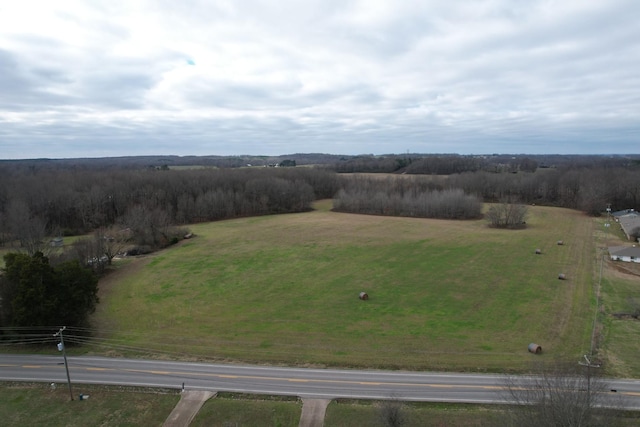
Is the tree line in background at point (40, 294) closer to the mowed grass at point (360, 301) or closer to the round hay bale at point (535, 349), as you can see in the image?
the mowed grass at point (360, 301)

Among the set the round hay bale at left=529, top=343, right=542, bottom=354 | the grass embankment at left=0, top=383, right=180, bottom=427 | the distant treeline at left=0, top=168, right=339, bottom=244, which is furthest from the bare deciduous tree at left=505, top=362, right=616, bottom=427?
the distant treeline at left=0, top=168, right=339, bottom=244

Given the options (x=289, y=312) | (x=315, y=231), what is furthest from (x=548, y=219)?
(x=289, y=312)

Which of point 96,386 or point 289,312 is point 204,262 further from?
point 96,386

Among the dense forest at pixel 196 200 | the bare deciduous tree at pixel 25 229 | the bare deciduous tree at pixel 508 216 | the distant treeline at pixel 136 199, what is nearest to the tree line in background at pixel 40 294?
the dense forest at pixel 196 200

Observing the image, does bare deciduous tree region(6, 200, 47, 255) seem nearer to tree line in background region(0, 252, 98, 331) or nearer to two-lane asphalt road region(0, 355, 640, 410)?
tree line in background region(0, 252, 98, 331)

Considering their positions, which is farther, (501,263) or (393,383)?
(501,263)
